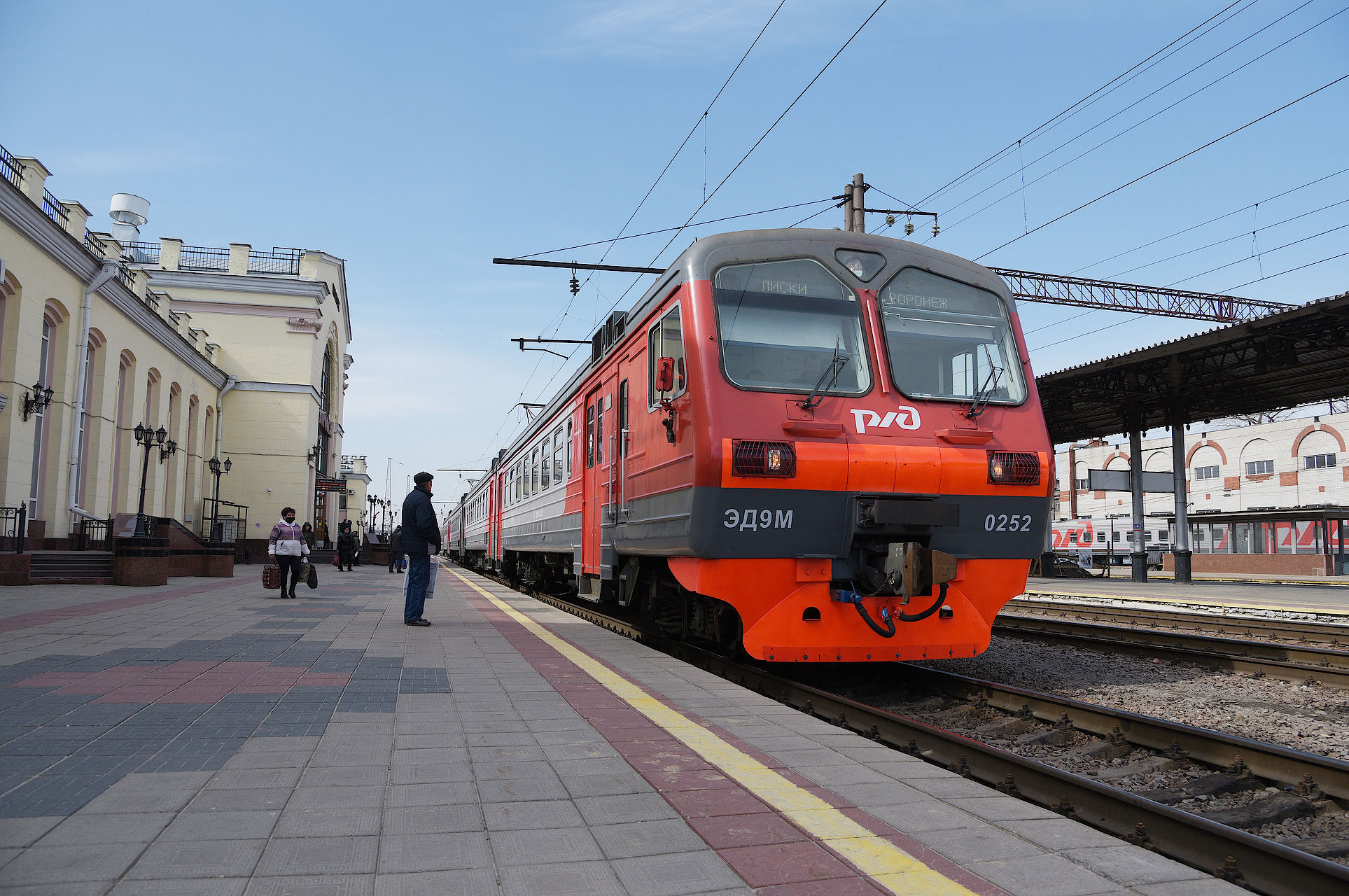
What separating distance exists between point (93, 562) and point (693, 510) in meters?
16.4

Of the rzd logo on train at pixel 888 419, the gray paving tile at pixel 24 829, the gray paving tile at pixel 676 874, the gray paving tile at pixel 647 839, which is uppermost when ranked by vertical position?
the rzd logo on train at pixel 888 419

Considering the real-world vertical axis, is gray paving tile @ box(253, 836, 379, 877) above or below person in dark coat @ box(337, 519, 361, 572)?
below

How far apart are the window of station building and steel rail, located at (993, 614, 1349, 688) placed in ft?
135

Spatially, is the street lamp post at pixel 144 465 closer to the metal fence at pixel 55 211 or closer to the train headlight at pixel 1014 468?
the metal fence at pixel 55 211

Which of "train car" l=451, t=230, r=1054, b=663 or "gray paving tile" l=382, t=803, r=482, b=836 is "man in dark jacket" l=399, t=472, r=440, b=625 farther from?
"gray paving tile" l=382, t=803, r=482, b=836

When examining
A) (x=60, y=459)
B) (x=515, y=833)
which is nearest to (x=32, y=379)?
(x=60, y=459)

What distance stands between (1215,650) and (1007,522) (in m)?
3.79

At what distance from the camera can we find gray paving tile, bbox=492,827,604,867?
9.13 ft

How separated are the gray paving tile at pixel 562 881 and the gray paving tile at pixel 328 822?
60 centimetres

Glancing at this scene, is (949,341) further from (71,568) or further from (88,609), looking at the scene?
(71,568)

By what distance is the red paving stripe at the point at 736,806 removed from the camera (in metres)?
2.67

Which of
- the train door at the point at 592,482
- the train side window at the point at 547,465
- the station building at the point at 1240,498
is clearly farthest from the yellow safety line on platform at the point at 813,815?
the station building at the point at 1240,498

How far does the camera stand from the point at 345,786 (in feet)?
11.3

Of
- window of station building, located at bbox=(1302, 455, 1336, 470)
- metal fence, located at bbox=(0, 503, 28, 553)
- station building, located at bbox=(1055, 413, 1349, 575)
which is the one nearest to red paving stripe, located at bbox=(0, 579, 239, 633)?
metal fence, located at bbox=(0, 503, 28, 553)
